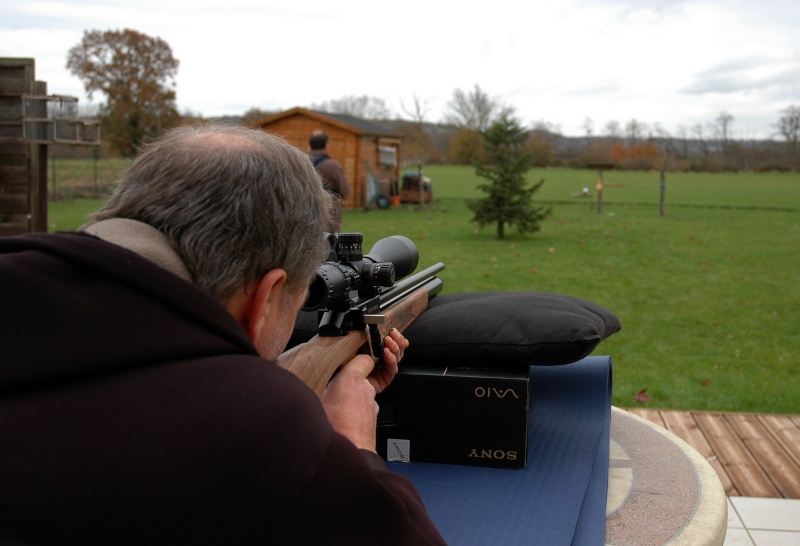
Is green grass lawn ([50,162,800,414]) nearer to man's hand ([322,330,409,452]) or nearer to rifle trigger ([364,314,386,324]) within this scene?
rifle trigger ([364,314,386,324])

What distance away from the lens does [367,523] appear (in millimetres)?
1158

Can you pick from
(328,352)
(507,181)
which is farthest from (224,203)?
(507,181)

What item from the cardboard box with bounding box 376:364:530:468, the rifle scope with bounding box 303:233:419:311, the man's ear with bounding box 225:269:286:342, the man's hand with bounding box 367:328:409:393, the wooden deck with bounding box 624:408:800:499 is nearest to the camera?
the man's ear with bounding box 225:269:286:342

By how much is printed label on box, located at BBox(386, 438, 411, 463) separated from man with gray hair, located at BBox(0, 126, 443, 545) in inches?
47.6

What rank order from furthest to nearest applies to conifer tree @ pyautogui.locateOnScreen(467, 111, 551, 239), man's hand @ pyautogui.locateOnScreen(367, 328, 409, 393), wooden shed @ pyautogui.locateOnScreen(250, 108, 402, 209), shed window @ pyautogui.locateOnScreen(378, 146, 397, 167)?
shed window @ pyautogui.locateOnScreen(378, 146, 397, 167) → wooden shed @ pyautogui.locateOnScreen(250, 108, 402, 209) → conifer tree @ pyautogui.locateOnScreen(467, 111, 551, 239) → man's hand @ pyautogui.locateOnScreen(367, 328, 409, 393)

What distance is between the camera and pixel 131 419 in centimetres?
99

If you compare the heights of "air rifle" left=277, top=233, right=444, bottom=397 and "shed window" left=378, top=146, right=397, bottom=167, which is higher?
"shed window" left=378, top=146, right=397, bottom=167

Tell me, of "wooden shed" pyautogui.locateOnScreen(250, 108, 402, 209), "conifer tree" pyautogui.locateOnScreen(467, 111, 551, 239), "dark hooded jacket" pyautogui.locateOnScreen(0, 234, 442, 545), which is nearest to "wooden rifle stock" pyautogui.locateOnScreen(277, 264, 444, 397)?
"dark hooded jacket" pyautogui.locateOnScreen(0, 234, 442, 545)

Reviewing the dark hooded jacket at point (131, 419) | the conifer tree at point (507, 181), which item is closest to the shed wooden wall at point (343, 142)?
the conifer tree at point (507, 181)

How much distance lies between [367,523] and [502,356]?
1.32 metres

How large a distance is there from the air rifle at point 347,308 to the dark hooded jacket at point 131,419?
1.66ft

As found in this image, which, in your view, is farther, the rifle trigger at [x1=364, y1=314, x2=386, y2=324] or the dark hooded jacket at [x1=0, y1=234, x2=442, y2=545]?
the rifle trigger at [x1=364, y1=314, x2=386, y2=324]

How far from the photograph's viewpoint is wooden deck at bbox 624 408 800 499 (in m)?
3.82

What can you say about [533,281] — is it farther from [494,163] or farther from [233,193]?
[233,193]
